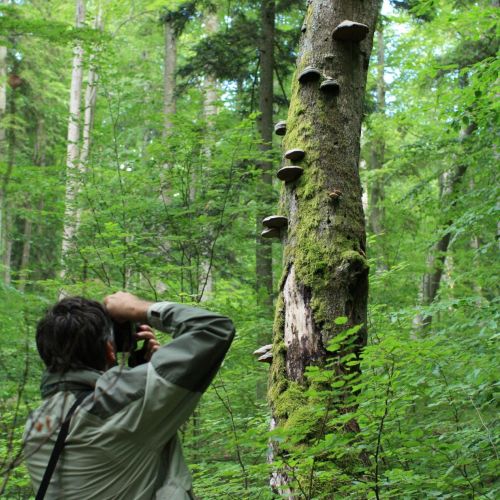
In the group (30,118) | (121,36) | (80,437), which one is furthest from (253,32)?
(121,36)

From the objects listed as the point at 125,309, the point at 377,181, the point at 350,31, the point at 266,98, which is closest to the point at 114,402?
the point at 125,309

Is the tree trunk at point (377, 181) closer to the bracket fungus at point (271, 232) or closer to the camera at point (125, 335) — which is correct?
the bracket fungus at point (271, 232)

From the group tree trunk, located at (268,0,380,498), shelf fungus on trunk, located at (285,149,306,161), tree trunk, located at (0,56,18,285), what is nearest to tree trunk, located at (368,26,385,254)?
tree trunk, located at (0,56,18,285)

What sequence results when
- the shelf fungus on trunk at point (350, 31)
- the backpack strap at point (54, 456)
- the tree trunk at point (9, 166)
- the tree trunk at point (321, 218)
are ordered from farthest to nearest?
the shelf fungus on trunk at point (350, 31) → the tree trunk at point (321, 218) → the tree trunk at point (9, 166) → the backpack strap at point (54, 456)

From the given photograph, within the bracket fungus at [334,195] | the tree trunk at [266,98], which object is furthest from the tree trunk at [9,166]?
the tree trunk at [266,98]

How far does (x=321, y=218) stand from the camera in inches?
130

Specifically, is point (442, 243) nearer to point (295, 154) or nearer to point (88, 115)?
point (295, 154)

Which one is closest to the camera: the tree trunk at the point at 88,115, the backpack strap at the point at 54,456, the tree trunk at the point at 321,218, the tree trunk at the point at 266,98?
the backpack strap at the point at 54,456

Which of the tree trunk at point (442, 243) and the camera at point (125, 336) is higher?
the tree trunk at point (442, 243)

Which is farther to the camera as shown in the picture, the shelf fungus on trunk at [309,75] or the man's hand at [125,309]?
the shelf fungus on trunk at [309,75]

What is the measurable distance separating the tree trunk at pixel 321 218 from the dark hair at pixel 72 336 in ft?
4.42

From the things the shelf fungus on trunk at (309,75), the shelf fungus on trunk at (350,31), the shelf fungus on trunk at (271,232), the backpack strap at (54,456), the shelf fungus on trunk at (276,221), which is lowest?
the backpack strap at (54,456)

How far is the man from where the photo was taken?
5.76 ft

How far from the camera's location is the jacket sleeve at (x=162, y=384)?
1.75m
